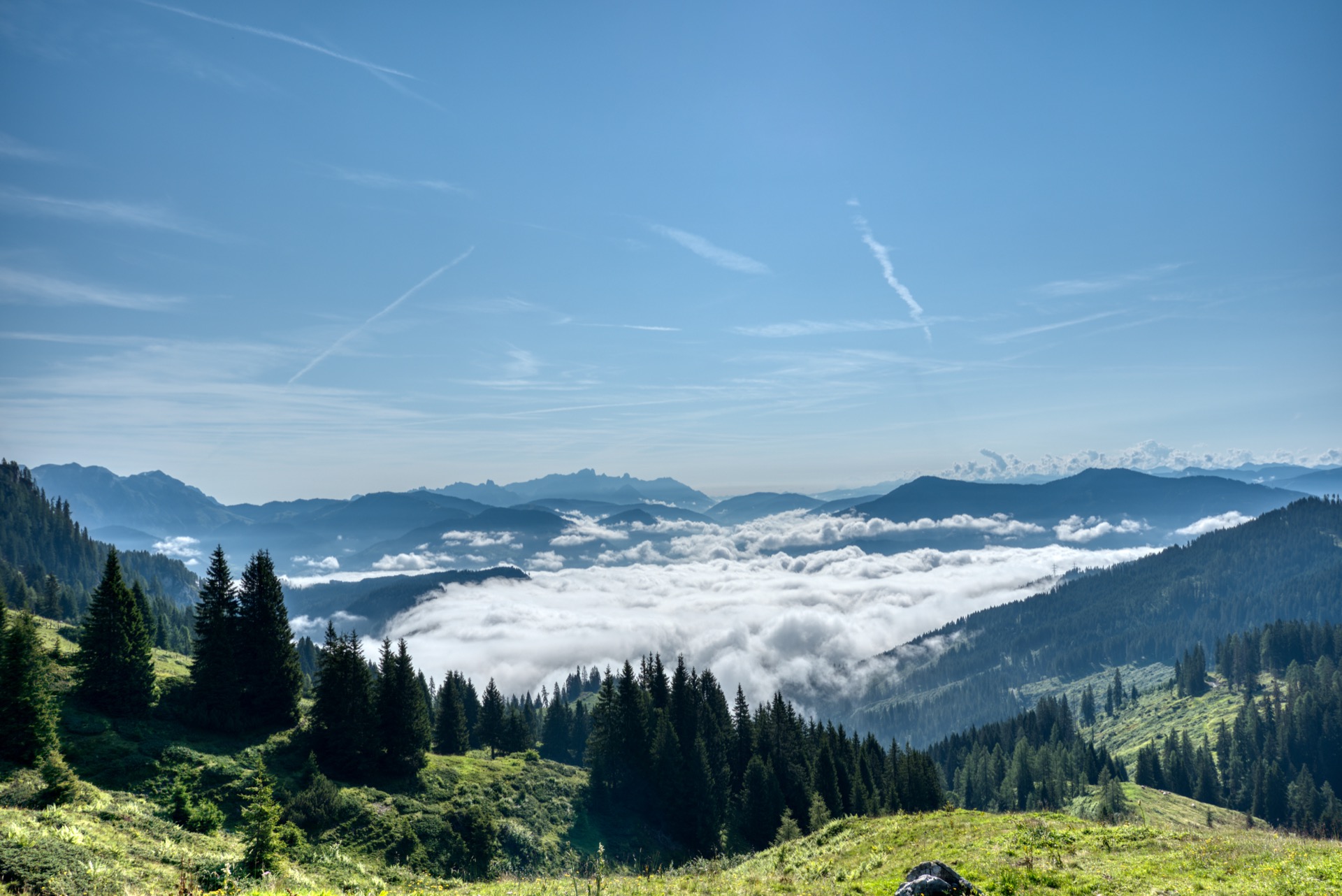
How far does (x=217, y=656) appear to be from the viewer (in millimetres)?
50312

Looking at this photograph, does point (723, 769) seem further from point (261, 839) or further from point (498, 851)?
point (261, 839)

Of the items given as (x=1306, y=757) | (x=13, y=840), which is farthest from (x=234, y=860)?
(x=1306, y=757)

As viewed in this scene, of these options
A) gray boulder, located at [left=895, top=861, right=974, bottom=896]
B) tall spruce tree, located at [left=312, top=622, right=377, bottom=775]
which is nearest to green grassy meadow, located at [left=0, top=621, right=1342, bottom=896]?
tall spruce tree, located at [left=312, top=622, right=377, bottom=775]

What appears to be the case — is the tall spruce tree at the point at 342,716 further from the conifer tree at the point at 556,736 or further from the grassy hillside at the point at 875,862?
the conifer tree at the point at 556,736

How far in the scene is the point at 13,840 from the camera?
56.9 feet

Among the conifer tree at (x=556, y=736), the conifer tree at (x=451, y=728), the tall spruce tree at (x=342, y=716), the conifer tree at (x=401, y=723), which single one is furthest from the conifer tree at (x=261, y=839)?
the conifer tree at (x=556, y=736)

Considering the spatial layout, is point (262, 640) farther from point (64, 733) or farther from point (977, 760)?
point (977, 760)

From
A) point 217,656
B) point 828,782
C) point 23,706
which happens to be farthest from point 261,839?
point 828,782

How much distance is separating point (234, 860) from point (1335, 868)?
126 feet

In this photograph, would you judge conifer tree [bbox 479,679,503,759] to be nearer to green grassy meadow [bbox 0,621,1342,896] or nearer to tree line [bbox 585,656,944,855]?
tree line [bbox 585,656,944,855]

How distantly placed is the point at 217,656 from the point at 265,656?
3713 mm

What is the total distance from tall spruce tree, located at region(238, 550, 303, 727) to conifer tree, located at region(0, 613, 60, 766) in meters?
18.3

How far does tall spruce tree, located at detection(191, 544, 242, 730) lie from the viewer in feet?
161

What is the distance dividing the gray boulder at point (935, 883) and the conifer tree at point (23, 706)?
140 ft
